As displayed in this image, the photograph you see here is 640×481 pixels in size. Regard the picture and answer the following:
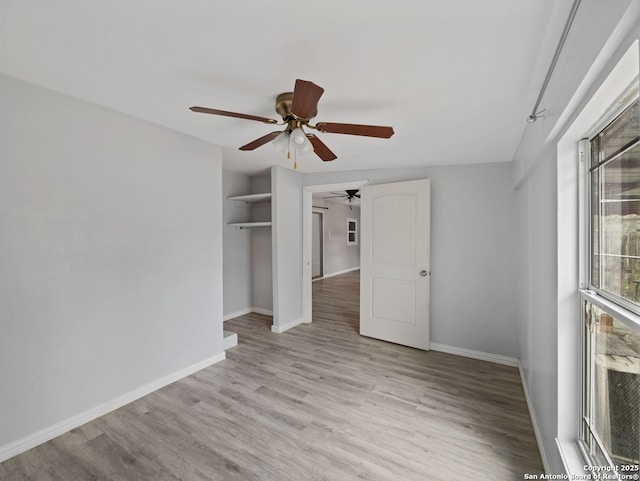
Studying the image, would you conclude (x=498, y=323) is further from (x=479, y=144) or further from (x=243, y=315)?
(x=243, y=315)

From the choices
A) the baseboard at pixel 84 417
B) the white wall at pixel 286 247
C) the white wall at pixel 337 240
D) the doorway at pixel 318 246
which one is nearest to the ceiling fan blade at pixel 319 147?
the white wall at pixel 286 247

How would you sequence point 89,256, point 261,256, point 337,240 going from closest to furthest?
1. point 89,256
2. point 261,256
3. point 337,240

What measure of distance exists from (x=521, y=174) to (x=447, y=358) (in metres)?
2.08

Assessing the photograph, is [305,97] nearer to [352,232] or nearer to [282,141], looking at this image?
[282,141]

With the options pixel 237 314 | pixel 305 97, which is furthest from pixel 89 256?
pixel 237 314

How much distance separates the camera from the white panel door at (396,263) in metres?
3.48

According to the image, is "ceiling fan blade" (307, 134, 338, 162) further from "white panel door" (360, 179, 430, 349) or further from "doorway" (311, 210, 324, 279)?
"doorway" (311, 210, 324, 279)

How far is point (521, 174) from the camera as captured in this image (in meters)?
2.47

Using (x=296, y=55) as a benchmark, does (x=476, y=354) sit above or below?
below

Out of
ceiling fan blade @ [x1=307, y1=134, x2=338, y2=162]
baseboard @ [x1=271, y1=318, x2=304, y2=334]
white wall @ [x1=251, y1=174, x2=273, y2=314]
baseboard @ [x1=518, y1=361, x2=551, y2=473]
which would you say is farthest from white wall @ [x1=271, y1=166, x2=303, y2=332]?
baseboard @ [x1=518, y1=361, x2=551, y2=473]

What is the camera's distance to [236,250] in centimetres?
464

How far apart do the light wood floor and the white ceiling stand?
2247 mm

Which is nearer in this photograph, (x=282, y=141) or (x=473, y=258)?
(x=282, y=141)

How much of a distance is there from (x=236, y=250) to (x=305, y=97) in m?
3.56
